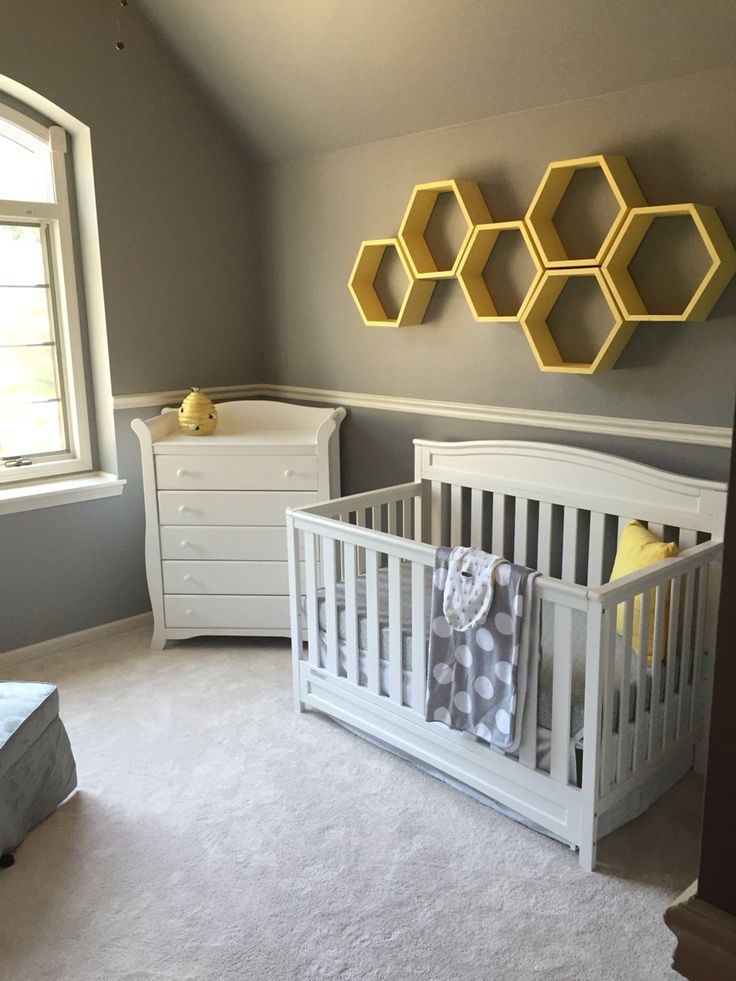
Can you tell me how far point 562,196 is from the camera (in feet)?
8.60

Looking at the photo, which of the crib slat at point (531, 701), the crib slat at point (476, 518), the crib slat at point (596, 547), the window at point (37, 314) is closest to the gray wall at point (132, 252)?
the window at point (37, 314)

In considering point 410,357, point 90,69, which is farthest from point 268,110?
point 410,357

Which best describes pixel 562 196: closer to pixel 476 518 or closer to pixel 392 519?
pixel 476 518

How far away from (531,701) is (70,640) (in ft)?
6.89

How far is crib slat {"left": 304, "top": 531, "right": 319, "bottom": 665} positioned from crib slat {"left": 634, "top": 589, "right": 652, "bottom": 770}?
3.40 feet

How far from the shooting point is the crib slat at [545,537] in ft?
9.13

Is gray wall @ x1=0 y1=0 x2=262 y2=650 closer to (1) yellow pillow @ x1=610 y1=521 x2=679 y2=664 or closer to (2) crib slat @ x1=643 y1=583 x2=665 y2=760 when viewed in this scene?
(1) yellow pillow @ x1=610 y1=521 x2=679 y2=664

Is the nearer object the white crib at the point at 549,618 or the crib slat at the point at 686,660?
the white crib at the point at 549,618

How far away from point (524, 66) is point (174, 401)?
1.93m

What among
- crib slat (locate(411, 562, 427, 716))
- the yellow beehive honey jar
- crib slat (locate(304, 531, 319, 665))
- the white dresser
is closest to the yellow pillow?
crib slat (locate(411, 562, 427, 716))

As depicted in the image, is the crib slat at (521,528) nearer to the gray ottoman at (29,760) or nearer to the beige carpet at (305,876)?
the beige carpet at (305,876)

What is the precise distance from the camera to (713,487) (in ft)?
7.59

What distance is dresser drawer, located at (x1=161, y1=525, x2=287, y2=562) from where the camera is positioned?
3312 mm

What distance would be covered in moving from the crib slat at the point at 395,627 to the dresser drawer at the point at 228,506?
88 cm
